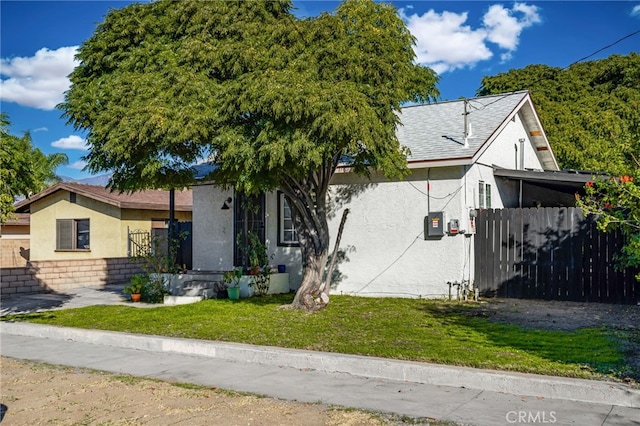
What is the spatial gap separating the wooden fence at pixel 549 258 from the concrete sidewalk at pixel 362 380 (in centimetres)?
657

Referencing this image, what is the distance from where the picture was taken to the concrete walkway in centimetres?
584

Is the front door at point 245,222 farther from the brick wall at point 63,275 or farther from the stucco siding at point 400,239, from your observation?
the brick wall at point 63,275

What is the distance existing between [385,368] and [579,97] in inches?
1093

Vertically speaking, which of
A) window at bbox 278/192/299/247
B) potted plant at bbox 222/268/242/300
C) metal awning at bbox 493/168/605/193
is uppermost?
metal awning at bbox 493/168/605/193

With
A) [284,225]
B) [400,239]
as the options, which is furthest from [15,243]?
[400,239]

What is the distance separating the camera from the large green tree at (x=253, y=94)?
383 inches

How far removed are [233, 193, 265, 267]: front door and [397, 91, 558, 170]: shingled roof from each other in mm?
4285

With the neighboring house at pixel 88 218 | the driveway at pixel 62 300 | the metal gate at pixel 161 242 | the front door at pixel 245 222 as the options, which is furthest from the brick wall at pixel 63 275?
the front door at pixel 245 222

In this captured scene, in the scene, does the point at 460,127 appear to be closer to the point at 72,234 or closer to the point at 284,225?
the point at 284,225

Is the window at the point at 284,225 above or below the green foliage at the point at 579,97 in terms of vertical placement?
below

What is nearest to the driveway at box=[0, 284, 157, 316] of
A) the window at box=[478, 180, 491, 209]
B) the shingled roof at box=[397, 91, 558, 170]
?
the shingled roof at box=[397, 91, 558, 170]

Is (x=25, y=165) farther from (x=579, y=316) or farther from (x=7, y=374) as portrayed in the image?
(x=579, y=316)

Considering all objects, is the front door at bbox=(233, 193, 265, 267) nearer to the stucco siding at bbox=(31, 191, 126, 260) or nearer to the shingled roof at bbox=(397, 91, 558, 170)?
the shingled roof at bbox=(397, 91, 558, 170)

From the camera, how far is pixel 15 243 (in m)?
27.2
